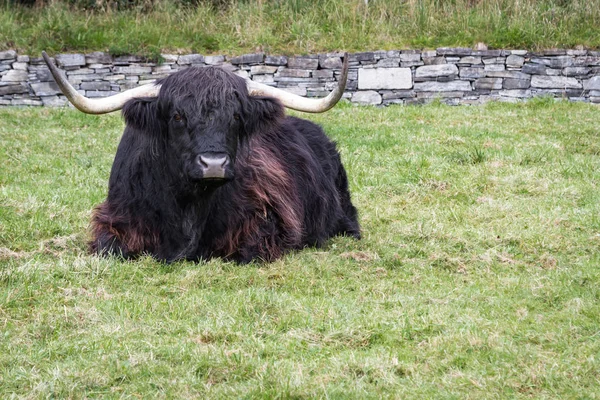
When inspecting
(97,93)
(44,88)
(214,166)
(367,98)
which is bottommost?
(367,98)

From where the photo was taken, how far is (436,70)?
12797mm

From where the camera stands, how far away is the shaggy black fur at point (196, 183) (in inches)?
201

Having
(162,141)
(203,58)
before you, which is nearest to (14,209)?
(162,141)

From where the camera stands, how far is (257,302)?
170 inches

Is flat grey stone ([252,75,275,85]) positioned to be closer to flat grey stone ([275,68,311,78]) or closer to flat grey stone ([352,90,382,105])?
flat grey stone ([275,68,311,78])

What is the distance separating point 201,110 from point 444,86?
8.31 meters

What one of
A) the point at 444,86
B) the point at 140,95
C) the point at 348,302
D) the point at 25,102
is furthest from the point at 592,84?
the point at 348,302

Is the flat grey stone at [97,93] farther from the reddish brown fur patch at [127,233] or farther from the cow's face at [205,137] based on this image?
the cow's face at [205,137]

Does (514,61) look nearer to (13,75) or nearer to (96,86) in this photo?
(96,86)

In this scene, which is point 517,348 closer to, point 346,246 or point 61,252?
point 346,246

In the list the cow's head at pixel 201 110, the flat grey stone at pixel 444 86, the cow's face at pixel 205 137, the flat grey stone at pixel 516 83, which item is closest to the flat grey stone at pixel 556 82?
the flat grey stone at pixel 516 83

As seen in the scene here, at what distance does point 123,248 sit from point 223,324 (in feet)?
4.93

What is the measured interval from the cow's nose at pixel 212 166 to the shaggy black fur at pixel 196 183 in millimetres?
27

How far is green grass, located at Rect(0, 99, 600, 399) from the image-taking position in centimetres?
334
